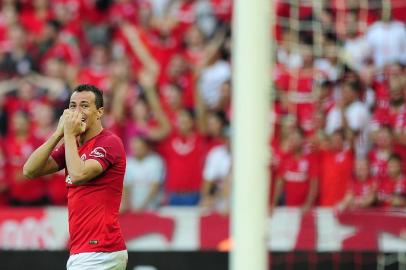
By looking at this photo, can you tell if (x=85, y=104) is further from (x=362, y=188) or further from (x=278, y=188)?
(x=362, y=188)

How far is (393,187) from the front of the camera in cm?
843

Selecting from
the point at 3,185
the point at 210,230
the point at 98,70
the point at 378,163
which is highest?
the point at 98,70

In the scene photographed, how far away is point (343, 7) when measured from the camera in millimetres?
9227

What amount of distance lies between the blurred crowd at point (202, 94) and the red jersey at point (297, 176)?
1cm

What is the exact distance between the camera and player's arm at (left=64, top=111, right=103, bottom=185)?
4.84m

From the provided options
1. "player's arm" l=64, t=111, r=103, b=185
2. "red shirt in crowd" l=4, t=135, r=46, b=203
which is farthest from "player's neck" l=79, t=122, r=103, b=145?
"red shirt in crowd" l=4, t=135, r=46, b=203

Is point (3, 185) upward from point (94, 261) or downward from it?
upward

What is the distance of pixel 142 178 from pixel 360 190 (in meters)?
2.15

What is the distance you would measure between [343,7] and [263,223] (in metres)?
4.74

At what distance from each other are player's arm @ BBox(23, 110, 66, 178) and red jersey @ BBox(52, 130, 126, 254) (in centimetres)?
17

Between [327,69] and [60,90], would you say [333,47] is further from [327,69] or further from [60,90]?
[60,90]

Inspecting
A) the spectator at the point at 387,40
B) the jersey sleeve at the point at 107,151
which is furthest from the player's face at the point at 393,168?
the jersey sleeve at the point at 107,151

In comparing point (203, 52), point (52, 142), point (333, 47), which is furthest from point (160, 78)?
point (52, 142)

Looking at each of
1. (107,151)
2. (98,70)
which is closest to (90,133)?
(107,151)
